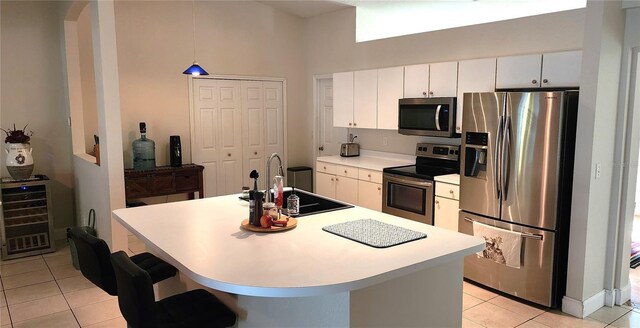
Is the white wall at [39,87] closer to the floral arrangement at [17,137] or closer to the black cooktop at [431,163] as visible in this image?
the floral arrangement at [17,137]

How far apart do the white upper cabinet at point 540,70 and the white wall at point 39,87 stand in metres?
4.60

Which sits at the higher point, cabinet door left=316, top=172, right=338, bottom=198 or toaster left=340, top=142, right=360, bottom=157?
toaster left=340, top=142, right=360, bottom=157

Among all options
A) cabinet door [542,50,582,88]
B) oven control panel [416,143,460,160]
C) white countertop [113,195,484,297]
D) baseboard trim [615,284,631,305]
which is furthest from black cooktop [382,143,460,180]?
white countertop [113,195,484,297]

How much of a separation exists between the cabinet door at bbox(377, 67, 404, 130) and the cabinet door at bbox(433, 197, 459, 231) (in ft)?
3.92

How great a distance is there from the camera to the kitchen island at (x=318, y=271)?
183cm

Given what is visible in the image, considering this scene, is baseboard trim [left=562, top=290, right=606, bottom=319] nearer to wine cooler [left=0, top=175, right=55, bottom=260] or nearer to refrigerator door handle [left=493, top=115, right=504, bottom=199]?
refrigerator door handle [left=493, top=115, right=504, bottom=199]

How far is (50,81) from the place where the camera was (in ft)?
17.1

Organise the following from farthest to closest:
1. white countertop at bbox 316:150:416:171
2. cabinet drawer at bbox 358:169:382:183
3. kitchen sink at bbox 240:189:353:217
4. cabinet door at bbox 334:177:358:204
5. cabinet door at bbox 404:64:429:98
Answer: cabinet door at bbox 334:177:358:204 → white countertop at bbox 316:150:416:171 → cabinet drawer at bbox 358:169:382:183 → cabinet door at bbox 404:64:429:98 → kitchen sink at bbox 240:189:353:217

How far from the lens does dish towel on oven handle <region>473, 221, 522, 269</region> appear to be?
358 centimetres

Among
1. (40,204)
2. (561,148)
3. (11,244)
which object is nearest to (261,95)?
(40,204)

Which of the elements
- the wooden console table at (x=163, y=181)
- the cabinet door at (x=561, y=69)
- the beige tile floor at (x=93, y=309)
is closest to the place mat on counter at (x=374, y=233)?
the beige tile floor at (x=93, y=309)

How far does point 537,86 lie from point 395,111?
5.31 ft

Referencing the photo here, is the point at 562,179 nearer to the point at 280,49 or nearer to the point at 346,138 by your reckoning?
the point at 346,138

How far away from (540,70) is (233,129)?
12.4 ft
